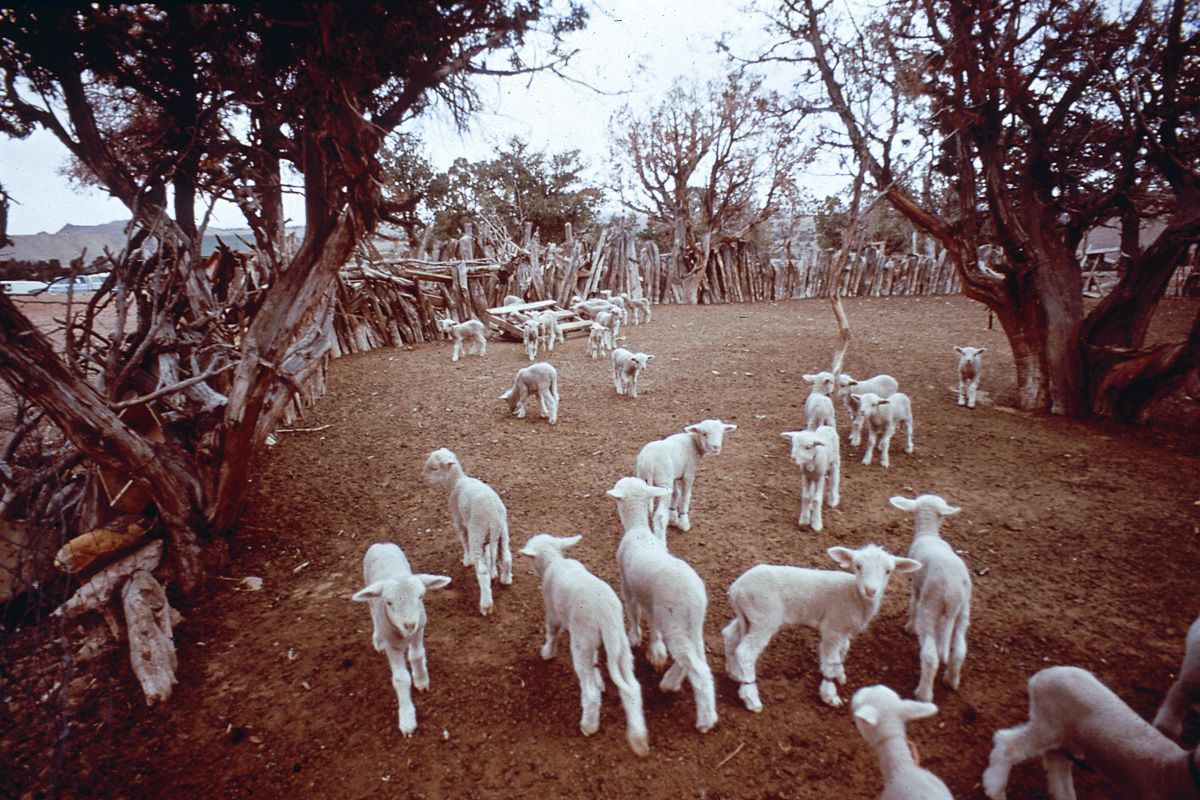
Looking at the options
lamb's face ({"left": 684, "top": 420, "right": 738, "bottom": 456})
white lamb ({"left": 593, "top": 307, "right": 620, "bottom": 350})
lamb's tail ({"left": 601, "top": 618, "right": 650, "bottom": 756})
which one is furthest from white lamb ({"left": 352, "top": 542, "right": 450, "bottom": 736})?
white lamb ({"left": 593, "top": 307, "right": 620, "bottom": 350})

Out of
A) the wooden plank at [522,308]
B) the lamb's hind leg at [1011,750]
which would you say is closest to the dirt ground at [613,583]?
the lamb's hind leg at [1011,750]

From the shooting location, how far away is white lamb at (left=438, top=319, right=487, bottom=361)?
12188 mm

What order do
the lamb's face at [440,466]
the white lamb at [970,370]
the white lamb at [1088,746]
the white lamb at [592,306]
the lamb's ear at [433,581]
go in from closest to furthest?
the white lamb at [1088,746], the lamb's ear at [433,581], the lamb's face at [440,466], the white lamb at [970,370], the white lamb at [592,306]

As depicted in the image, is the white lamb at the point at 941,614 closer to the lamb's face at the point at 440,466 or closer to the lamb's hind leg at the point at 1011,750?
the lamb's hind leg at the point at 1011,750

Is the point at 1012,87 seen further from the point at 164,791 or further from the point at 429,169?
the point at 429,169

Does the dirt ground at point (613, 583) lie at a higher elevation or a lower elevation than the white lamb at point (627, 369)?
lower

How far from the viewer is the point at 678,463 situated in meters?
5.24

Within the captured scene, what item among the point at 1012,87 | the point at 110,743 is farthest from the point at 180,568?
the point at 1012,87

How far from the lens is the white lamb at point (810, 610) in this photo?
3.22 m

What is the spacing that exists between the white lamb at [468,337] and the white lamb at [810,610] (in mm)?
9818

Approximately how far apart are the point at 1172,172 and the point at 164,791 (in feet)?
38.0

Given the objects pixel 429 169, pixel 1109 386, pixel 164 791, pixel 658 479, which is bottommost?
pixel 164 791

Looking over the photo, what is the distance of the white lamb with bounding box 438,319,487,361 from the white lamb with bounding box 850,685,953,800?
10.7 metres

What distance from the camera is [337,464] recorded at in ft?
21.7
